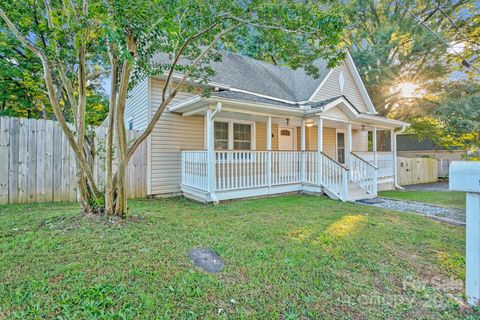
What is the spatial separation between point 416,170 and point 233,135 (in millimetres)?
11807

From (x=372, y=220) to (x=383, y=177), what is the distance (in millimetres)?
6526

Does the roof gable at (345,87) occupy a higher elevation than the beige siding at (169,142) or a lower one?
higher

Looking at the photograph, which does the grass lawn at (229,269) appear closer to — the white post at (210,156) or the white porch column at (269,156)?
the white post at (210,156)

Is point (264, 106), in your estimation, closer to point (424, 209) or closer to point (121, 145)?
point (121, 145)

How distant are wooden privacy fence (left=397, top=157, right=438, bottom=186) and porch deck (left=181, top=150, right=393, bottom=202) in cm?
597

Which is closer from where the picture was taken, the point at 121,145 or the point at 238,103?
the point at 121,145

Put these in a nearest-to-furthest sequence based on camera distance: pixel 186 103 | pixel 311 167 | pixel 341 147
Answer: pixel 186 103
pixel 311 167
pixel 341 147

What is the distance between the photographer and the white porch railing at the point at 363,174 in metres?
8.58

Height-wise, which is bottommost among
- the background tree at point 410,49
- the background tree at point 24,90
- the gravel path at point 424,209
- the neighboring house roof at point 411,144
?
the gravel path at point 424,209

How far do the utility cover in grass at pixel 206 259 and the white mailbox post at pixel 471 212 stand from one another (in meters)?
2.58

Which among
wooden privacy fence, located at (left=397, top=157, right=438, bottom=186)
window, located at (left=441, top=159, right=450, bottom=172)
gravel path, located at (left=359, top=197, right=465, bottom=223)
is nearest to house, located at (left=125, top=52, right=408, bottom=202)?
gravel path, located at (left=359, top=197, right=465, bottom=223)

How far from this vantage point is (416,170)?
1393cm

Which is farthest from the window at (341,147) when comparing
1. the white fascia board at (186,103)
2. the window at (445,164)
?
the window at (445,164)

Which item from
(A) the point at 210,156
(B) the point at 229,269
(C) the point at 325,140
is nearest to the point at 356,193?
(C) the point at 325,140
